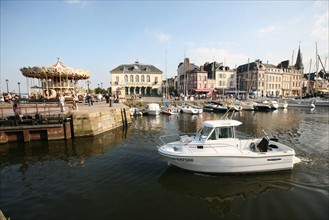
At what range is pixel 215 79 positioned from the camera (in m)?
67.2

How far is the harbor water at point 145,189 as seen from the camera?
694cm

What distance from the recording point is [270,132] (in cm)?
2058

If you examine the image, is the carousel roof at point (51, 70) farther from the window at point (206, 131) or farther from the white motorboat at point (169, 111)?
the window at point (206, 131)

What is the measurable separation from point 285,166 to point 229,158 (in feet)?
10.9

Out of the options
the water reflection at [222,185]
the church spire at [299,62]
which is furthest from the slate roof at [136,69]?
the church spire at [299,62]

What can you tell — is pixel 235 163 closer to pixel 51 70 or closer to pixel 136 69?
pixel 51 70

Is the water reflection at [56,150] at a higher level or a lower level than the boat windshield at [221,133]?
lower

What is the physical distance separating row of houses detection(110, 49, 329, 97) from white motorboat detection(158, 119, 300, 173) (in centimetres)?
4797

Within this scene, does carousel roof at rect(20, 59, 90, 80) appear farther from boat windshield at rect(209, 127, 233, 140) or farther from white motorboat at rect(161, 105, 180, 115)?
boat windshield at rect(209, 127, 233, 140)

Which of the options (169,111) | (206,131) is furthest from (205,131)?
(169,111)

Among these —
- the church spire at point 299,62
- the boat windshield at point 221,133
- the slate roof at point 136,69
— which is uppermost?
the church spire at point 299,62

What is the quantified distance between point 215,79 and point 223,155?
6185 centimetres

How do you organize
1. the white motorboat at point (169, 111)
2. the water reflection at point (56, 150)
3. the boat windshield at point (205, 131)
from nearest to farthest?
the boat windshield at point (205, 131)
the water reflection at point (56, 150)
the white motorboat at point (169, 111)

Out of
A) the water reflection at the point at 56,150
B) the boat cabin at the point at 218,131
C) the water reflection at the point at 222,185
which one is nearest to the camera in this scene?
the water reflection at the point at 222,185
